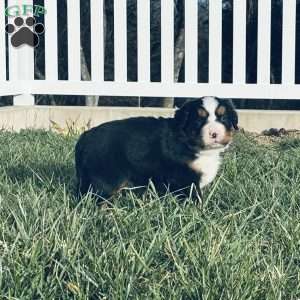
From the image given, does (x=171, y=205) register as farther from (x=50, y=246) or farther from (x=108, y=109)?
(x=108, y=109)

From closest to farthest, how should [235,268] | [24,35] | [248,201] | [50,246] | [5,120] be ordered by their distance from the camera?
1. [235,268]
2. [50,246]
3. [248,201]
4. [5,120]
5. [24,35]

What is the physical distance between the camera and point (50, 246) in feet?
11.5

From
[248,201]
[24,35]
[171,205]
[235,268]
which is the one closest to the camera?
[235,268]

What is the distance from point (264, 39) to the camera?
932 cm

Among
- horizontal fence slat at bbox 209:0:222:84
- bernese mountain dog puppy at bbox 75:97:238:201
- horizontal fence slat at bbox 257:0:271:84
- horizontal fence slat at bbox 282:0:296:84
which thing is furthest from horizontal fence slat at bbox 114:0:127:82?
bernese mountain dog puppy at bbox 75:97:238:201

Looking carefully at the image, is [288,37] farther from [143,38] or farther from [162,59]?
[143,38]

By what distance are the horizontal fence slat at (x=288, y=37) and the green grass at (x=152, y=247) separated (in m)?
4.47

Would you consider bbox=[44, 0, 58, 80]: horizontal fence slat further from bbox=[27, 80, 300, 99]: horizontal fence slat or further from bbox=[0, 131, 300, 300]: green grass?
bbox=[0, 131, 300, 300]: green grass

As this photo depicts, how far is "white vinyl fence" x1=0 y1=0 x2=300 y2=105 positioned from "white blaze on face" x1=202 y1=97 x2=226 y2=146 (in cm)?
467

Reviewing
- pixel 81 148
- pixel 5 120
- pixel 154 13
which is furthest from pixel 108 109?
pixel 81 148

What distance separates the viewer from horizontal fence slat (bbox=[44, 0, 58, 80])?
998cm

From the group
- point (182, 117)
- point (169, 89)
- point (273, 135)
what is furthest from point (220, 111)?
point (169, 89)

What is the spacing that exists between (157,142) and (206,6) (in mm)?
6507

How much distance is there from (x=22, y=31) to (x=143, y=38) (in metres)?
1.43
